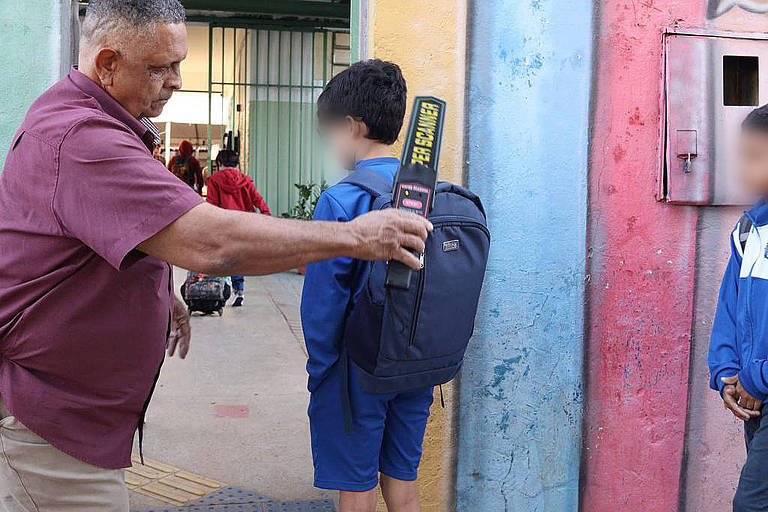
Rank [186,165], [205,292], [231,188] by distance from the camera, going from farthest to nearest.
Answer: [186,165] < [231,188] < [205,292]

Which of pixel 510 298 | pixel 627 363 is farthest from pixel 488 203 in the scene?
pixel 627 363

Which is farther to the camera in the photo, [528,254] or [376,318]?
[528,254]

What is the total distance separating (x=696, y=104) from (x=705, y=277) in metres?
0.75

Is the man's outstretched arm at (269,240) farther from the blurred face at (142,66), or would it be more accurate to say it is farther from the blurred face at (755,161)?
the blurred face at (755,161)

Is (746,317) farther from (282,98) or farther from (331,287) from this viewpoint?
(282,98)

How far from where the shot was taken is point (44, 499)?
1.97 metres

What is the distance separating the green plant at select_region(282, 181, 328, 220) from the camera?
12109 millimetres

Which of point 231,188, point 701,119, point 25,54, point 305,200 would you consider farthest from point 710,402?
point 305,200

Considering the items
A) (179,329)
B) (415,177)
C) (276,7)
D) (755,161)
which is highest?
(276,7)

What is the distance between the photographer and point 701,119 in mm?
3404

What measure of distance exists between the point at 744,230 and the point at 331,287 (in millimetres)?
1439

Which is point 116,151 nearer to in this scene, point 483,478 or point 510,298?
point 510,298

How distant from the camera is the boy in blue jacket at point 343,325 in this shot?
2.52 m

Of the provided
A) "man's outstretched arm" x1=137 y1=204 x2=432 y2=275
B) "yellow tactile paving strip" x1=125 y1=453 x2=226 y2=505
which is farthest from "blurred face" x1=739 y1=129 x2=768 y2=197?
"yellow tactile paving strip" x1=125 y1=453 x2=226 y2=505
